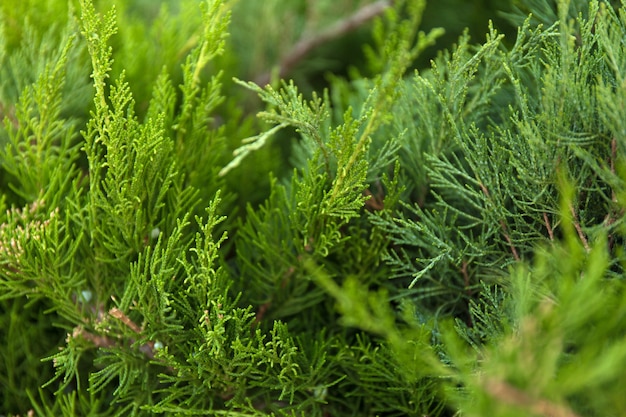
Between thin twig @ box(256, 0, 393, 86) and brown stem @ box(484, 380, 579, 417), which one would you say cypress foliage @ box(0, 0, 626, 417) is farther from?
thin twig @ box(256, 0, 393, 86)

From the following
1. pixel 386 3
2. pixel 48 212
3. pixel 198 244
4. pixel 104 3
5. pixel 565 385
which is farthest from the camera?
pixel 386 3

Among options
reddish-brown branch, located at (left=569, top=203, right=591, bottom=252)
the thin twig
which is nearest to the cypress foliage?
reddish-brown branch, located at (left=569, top=203, right=591, bottom=252)

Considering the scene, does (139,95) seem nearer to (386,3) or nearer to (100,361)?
(100,361)

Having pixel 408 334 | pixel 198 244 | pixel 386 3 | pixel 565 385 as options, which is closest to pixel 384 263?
pixel 408 334

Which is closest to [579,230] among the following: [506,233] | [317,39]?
[506,233]

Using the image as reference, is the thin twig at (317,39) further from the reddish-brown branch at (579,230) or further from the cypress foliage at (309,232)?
the reddish-brown branch at (579,230)

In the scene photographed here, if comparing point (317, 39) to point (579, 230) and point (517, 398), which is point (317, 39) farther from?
point (517, 398)
